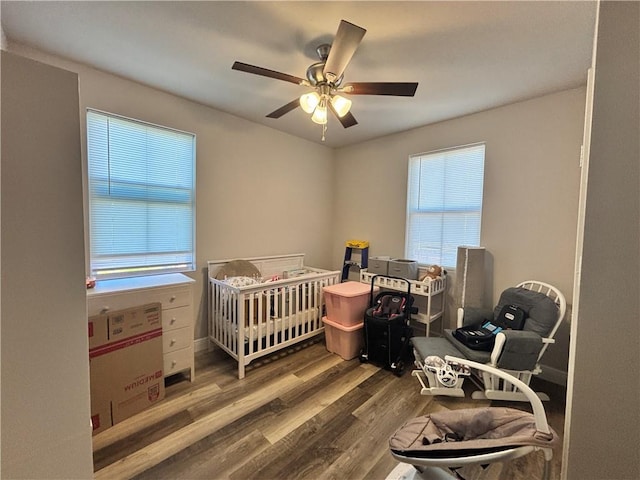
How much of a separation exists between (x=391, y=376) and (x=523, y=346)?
1.07 m

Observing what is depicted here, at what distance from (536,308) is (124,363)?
124 inches

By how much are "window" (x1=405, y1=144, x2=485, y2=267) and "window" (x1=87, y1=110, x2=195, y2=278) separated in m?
2.55

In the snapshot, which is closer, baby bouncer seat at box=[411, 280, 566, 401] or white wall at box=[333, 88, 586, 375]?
baby bouncer seat at box=[411, 280, 566, 401]

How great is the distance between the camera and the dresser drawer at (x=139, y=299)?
1.73m

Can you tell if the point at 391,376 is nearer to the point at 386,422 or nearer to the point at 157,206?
the point at 386,422

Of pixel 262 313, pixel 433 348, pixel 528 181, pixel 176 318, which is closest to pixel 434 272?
pixel 433 348

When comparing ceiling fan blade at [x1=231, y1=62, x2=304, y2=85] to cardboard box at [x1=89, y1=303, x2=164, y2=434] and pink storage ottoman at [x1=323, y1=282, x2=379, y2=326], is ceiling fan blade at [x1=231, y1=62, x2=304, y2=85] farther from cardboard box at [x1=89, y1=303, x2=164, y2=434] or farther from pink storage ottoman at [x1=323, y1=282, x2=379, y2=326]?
pink storage ottoman at [x1=323, y1=282, x2=379, y2=326]

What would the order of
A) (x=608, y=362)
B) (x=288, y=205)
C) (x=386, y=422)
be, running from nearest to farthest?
(x=608, y=362), (x=386, y=422), (x=288, y=205)

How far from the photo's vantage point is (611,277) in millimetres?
559

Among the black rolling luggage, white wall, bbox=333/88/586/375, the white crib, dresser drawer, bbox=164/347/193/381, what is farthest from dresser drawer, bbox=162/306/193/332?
white wall, bbox=333/88/586/375

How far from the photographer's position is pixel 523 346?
1.91m

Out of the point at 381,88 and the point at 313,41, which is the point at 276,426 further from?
the point at 313,41

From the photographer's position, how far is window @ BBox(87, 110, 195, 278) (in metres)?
2.12

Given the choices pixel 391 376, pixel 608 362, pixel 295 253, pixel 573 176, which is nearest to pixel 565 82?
pixel 573 176
